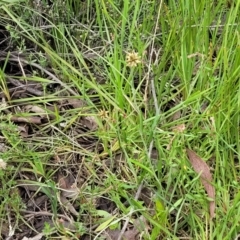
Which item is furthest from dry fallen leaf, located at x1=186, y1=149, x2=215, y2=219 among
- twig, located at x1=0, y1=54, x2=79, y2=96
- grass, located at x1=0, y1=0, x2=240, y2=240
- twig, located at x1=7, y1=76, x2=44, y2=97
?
twig, located at x1=7, y1=76, x2=44, y2=97

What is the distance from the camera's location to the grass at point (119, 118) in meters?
1.59

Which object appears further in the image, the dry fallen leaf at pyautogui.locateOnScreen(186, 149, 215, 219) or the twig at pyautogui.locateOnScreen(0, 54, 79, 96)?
the twig at pyautogui.locateOnScreen(0, 54, 79, 96)

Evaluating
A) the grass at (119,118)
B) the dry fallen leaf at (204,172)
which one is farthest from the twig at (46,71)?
the dry fallen leaf at (204,172)

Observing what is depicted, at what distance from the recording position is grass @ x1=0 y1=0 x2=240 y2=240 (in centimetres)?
159

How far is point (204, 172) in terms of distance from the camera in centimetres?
163

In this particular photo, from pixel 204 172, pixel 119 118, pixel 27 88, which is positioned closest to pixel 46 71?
pixel 27 88

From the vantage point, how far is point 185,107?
5.72ft

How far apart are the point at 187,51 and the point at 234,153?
1.14 ft

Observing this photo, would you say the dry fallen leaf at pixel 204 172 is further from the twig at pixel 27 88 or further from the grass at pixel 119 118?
the twig at pixel 27 88

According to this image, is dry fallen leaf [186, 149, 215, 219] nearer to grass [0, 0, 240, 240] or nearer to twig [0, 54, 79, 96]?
grass [0, 0, 240, 240]

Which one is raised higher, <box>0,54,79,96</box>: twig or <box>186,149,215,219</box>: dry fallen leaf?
→ <box>0,54,79,96</box>: twig

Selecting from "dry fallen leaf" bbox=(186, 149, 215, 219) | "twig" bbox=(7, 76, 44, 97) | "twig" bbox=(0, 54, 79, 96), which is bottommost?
"dry fallen leaf" bbox=(186, 149, 215, 219)

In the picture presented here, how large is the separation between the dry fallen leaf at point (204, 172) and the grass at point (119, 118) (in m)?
0.02

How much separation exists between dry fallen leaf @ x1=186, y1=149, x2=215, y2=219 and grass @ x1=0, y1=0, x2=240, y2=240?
0.02 meters
